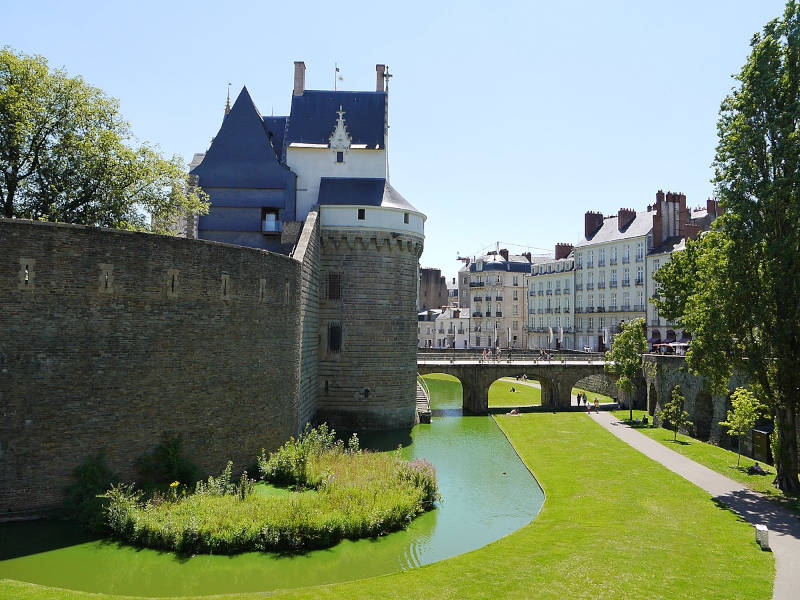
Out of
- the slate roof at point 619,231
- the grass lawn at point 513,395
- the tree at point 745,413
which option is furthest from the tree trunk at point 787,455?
the slate roof at point 619,231

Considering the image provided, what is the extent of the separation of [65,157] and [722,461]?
28.9 metres

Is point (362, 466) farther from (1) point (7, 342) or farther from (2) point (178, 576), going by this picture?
(1) point (7, 342)

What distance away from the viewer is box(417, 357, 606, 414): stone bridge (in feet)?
148

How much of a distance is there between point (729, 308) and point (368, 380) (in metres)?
17.9

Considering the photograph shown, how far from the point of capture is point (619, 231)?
210 feet

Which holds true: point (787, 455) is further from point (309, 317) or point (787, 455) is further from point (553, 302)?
point (553, 302)

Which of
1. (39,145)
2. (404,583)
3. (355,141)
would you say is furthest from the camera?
(355,141)

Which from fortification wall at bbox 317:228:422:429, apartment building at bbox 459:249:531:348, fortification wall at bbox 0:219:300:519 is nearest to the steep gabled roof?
fortification wall at bbox 317:228:422:429

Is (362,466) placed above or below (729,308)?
below

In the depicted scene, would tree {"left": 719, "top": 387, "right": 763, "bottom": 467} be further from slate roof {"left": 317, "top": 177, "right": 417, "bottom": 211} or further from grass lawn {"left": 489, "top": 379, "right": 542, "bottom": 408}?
grass lawn {"left": 489, "top": 379, "right": 542, "bottom": 408}

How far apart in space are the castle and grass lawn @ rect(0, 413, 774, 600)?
16.3ft

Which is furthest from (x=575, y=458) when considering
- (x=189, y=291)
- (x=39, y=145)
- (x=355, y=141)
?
(x=39, y=145)

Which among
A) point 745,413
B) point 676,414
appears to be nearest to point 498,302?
point 676,414

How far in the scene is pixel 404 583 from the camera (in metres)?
14.4
